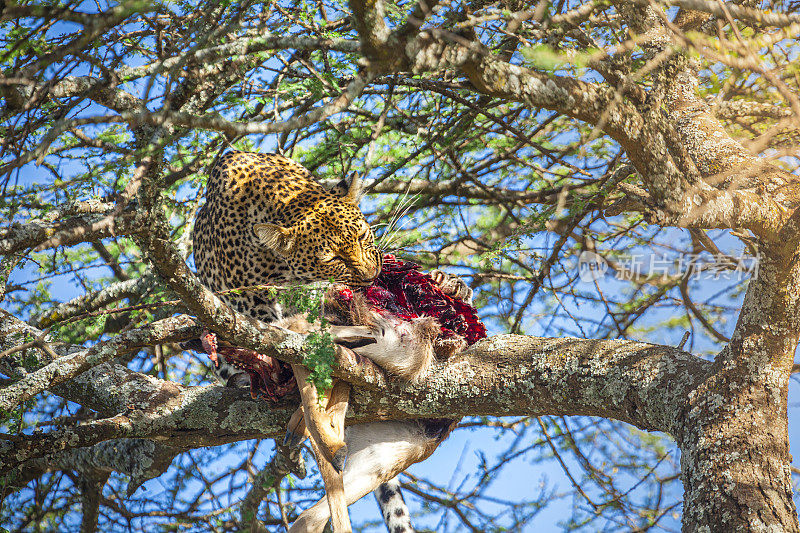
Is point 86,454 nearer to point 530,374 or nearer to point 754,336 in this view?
point 530,374

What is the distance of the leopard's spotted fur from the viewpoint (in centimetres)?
419

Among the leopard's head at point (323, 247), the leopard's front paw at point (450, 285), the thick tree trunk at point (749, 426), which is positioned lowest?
the thick tree trunk at point (749, 426)

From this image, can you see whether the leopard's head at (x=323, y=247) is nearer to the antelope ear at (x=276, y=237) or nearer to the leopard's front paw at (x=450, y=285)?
the antelope ear at (x=276, y=237)

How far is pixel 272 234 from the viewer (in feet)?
13.4

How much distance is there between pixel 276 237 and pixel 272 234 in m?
0.03

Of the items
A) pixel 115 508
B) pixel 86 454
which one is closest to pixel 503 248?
pixel 86 454

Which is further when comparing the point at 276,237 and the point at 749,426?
the point at 276,237

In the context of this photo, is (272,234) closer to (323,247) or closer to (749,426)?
(323,247)

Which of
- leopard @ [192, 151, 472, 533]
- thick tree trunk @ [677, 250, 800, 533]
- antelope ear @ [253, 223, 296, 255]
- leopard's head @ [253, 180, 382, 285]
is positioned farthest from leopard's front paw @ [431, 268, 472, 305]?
thick tree trunk @ [677, 250, 800, 533]

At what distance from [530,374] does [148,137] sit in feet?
6.81

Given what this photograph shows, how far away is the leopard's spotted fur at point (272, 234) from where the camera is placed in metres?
4.19

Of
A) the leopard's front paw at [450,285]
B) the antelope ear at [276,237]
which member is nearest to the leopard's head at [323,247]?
the antelope ear at [276,237]

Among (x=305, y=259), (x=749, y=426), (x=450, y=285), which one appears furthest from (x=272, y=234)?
(x=749, y=426)

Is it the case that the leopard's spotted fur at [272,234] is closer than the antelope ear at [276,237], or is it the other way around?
the antelope ear at [276,237]
